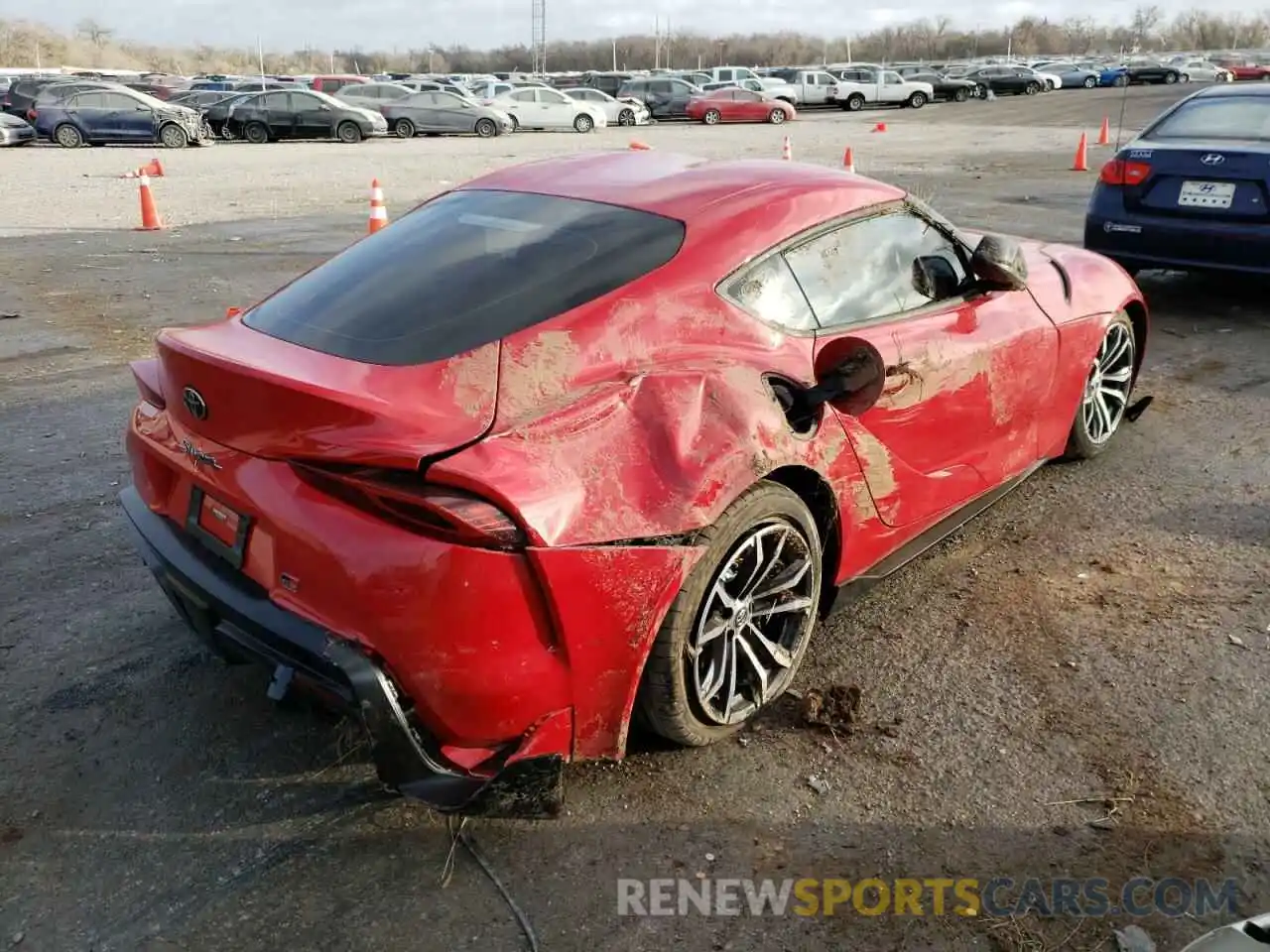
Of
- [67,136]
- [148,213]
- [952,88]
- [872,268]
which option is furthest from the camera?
[952,88]

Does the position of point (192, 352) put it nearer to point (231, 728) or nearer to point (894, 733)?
point (231, 728)

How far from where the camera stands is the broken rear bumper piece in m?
2.34

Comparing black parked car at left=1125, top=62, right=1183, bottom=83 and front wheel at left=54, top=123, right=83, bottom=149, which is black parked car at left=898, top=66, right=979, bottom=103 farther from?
front wheel at left=54, top=123, right=83, bottom=149

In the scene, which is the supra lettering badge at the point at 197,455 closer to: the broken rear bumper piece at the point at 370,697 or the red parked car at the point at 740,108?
the broken rear bumper piece at the point at 370,697

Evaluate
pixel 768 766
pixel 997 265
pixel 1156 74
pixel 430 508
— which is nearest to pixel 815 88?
pixel 1156 74

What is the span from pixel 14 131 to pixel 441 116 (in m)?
11.3

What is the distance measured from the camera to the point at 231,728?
10.1ft

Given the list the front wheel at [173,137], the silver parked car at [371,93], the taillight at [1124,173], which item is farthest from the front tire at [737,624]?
the silver parked car at [371,93]

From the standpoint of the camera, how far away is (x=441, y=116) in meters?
31.2

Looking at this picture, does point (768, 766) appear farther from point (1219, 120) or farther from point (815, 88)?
A: point (815, 88)

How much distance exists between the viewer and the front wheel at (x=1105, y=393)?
484 cm

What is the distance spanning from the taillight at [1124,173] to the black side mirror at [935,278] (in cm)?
458

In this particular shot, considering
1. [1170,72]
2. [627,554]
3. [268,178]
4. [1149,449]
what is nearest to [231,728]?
[627,554]

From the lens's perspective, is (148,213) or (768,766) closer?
(768,766)
